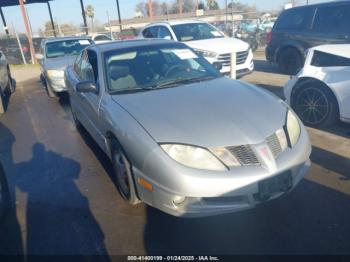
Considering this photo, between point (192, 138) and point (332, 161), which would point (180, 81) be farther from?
point (332, 161)

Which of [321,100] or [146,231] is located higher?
[321,100]

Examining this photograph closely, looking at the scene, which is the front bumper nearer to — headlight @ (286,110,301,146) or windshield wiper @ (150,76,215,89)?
headlight @ (286,110,301,146)

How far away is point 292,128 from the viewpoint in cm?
309

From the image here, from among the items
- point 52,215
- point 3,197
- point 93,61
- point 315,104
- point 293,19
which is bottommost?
point 52,215

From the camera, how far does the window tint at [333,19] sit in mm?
8133

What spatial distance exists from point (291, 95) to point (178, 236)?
11.2 feet

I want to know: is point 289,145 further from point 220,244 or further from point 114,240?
point 114,240

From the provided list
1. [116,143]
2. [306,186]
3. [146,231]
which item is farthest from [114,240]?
[306,186]

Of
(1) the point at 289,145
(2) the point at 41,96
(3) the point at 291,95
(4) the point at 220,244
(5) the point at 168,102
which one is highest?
(5) the point at 168,102

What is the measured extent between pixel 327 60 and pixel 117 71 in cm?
326

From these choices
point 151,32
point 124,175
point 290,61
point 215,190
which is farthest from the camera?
point 151,32

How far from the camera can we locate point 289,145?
2.92 m

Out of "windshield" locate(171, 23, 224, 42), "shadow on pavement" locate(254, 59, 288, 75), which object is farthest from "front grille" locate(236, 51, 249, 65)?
"shadow on pavement" locate(254, 59, 288, 75)

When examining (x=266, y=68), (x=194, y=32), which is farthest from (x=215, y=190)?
(x=266, y=68)
